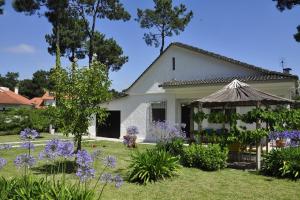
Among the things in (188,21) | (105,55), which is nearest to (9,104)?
(105,55)

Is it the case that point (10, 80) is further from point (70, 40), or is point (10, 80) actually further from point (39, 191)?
point (39, 191)

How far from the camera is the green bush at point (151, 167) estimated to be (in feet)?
34.7

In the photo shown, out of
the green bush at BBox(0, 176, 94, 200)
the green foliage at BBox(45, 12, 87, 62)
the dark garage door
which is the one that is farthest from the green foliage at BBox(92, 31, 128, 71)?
the green bush at BBox(0, 176, 94, 200)

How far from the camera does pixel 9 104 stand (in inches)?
1929

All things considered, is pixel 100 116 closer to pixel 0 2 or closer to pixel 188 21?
pixel 0 2

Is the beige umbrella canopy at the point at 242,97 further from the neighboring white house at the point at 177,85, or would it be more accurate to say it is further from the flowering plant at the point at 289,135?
the neighboring white house at the point at 177,85

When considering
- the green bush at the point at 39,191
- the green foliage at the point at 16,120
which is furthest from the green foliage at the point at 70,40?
the green bush at the point at 39,191

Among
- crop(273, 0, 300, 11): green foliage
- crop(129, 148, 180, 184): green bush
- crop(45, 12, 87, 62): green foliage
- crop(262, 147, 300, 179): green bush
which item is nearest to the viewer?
crop(129, 148, 180, 184): green bush

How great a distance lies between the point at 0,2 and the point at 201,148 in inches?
996

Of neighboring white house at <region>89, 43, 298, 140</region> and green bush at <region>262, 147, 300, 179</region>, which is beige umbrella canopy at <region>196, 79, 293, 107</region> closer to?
green bush at <region>262, 147, 300, 179</region>

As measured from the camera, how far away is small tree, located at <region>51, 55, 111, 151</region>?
12.2 m

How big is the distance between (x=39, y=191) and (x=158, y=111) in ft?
62.0

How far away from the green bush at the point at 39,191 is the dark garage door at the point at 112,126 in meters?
20.9

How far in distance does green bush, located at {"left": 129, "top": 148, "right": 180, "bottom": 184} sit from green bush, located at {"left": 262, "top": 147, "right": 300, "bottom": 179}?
9.54 ft
